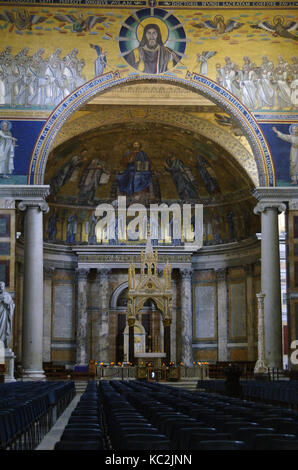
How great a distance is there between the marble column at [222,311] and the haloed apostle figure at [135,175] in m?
6.41

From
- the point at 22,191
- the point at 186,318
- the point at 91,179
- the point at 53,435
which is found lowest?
the point at 53,435

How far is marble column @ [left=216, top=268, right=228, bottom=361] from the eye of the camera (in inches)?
1676

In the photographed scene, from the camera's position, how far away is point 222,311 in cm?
4312

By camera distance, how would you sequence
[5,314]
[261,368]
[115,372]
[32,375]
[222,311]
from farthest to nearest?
1. [222,311]
2. [115,372]
3. [261,368]
4. [32,375]
5. [5,314]

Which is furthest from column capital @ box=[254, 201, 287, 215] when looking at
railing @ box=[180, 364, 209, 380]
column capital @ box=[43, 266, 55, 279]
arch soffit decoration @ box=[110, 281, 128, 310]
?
column capital @ box=[43, 266, 55, 279]

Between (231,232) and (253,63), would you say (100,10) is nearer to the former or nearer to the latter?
(253,63)

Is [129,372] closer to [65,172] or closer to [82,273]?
[82,273]

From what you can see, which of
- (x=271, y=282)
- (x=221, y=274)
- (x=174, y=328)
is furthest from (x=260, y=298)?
(x=174, y=328)

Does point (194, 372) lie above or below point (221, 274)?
below

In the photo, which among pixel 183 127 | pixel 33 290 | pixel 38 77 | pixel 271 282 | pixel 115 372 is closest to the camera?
pixel 33 290

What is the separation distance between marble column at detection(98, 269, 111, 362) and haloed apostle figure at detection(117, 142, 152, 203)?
4843 millimetres

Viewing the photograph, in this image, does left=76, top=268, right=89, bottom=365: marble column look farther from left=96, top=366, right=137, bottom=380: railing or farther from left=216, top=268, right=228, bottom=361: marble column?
left=96, top=366, right=137, bottom=380: railing

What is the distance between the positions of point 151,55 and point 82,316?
16394 millimetres

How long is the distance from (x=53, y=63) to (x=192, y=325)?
18.2 m
